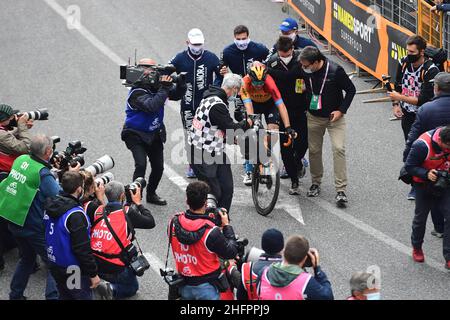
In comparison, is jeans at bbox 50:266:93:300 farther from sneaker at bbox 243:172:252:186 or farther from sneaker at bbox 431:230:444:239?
sneaker at bbox 243:172:252:186

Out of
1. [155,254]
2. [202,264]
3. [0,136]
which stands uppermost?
[0,136]

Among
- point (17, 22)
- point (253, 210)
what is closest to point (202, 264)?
point (253, 210)

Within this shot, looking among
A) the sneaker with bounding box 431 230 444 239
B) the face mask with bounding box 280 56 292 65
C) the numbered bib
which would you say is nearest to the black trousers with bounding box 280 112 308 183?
the numbered bib

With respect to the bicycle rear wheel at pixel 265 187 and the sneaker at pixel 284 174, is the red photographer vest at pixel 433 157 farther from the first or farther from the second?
the sneaker at pixel 284 174

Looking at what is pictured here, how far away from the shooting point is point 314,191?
13023mm

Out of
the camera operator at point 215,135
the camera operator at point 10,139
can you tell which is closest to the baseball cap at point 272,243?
the camera operator at point 215,135

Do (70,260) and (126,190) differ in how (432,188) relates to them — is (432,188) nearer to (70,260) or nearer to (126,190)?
(126,190)

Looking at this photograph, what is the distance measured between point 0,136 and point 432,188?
4.58m

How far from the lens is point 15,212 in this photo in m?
10.1

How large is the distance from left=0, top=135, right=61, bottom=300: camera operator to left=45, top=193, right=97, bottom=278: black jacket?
2.42ft

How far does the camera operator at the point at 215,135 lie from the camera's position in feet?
36.8

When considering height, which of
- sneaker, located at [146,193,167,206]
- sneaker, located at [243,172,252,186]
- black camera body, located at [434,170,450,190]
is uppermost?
black camera body, located at [434,170,450,190]

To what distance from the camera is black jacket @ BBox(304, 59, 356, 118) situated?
41.1 ft

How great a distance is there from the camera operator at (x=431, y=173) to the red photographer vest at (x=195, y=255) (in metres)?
2.73
